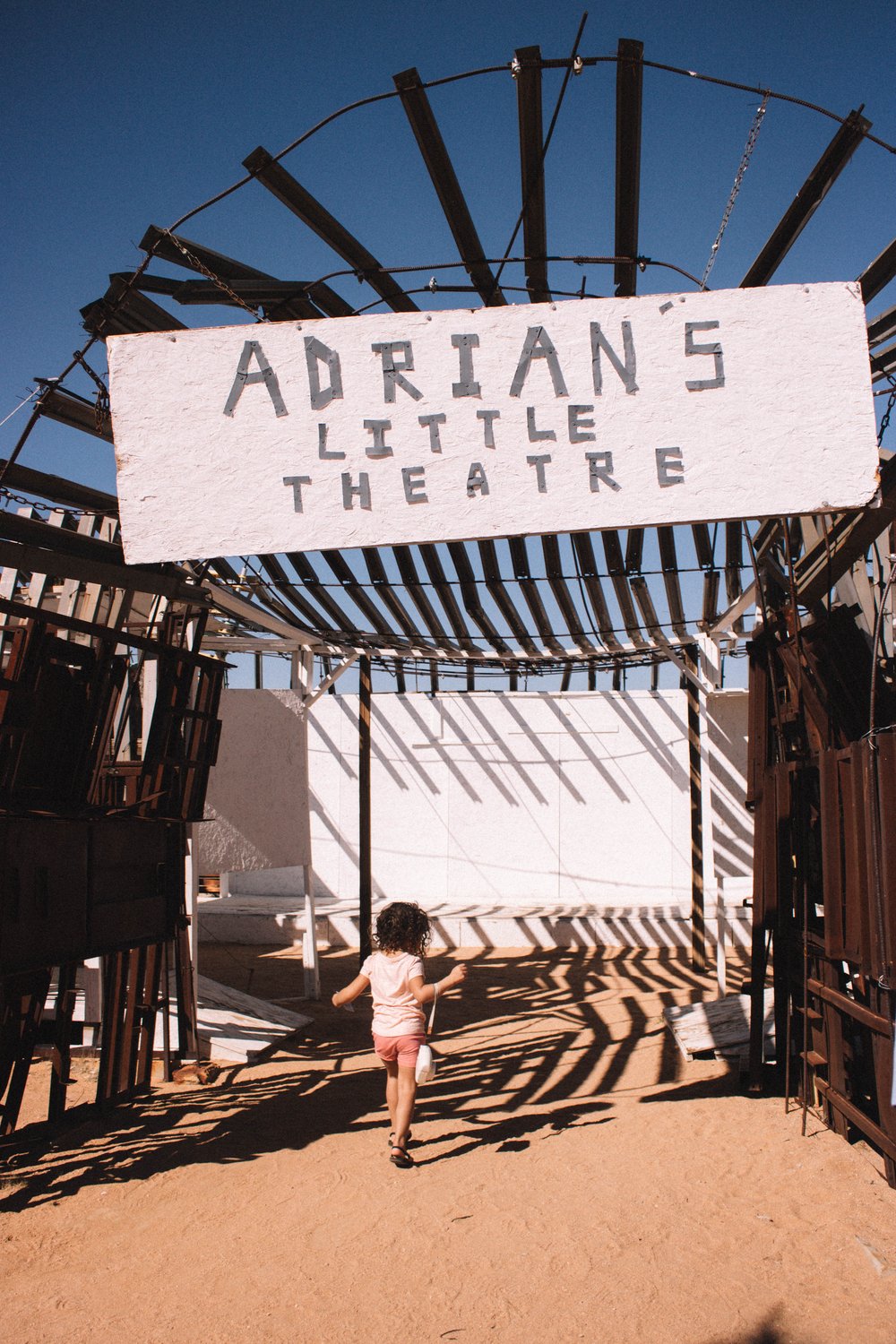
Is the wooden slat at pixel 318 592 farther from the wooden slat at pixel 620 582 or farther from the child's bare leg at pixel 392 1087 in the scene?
the child's bare leg at pixel 392 1087

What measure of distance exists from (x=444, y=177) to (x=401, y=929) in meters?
3.67

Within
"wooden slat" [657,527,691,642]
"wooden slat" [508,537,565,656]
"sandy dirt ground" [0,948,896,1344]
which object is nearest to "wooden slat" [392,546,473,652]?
"wooden slat" [508,537,565,656]

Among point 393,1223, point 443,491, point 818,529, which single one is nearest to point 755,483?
point 443,491

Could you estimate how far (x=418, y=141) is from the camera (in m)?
3.86

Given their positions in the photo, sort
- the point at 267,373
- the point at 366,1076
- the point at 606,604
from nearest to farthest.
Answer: the point at 267,373, the point at 366,1076, the point at 606,604

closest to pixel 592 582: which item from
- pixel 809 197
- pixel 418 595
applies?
pixel 418 595

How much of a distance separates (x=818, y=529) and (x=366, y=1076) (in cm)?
495

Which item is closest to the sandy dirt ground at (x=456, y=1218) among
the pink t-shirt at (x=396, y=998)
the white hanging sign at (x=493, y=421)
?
the pink t-shirt at (x=396, y=998)

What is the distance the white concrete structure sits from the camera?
14.3 meters

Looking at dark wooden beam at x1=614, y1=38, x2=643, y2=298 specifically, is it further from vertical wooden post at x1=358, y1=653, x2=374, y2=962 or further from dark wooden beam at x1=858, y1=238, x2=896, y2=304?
vertical wooden post at x1=358, y1=653, x2=374, y2=962

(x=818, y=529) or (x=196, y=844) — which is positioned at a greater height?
(x=818, y=529)

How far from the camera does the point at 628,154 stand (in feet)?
13.1

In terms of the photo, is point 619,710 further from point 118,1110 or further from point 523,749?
point 118,1110

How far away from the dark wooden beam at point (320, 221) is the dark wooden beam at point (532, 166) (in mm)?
673
